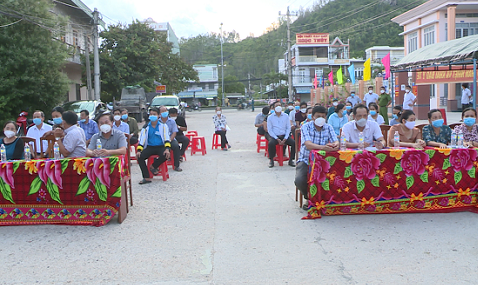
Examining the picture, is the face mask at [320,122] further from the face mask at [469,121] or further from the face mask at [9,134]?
the face mask at [9,134]

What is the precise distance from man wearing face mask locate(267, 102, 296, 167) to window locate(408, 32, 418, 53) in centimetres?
2635

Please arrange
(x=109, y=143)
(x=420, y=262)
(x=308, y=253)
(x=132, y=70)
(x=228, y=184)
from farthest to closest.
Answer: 1. (x=132, y=70)
2. (x=228, y=184)
3. (x=109, y=143)
4. (x=308, y=253)
5. (x=420, y=262)

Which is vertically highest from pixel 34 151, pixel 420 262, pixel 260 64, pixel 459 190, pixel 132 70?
pixel 260 64

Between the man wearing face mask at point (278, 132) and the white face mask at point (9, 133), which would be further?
the man wearing face mask at point (278, 132)

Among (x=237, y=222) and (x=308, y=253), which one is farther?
(x=237, y=222)

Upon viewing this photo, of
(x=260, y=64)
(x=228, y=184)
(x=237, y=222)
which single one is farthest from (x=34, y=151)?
(x=260, y=64)

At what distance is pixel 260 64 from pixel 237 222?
89987 mm

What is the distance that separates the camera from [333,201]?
19.2 ft

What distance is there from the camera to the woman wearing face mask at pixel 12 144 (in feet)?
22.4

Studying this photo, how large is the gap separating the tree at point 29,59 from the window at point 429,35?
23564 millimetres

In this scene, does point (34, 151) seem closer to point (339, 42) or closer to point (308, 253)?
point (308, 253)

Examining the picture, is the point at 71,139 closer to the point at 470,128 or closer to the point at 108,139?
the point at 108,139

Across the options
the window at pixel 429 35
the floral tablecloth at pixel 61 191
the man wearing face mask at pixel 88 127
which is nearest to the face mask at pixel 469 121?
the floral tablecloth at pixel 61 191

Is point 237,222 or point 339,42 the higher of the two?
point 339,42
